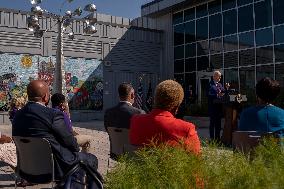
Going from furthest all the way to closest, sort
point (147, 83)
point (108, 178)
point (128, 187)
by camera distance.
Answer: point (147, 83) < point (108, 178) < point (128, 187)

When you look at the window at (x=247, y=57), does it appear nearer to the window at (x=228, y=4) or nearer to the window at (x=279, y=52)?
the window at (x=279, y=52)

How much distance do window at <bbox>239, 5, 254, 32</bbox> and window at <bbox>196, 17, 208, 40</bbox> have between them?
2575mm

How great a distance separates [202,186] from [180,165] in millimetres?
153

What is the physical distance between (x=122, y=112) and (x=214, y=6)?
18810mm

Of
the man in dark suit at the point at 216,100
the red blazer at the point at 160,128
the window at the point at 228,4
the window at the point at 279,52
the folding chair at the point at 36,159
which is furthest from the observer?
the window at the point at 228,4

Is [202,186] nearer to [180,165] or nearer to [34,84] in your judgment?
[180,165]

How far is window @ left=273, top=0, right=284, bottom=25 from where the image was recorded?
1866cm

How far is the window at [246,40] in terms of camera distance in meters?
20.4

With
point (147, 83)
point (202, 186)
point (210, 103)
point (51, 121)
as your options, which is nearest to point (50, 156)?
point (51, 121)

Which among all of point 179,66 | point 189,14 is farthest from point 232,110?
point 179,66

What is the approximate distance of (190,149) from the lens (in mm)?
1781

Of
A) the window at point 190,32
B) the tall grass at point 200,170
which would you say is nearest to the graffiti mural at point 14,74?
the window at point 190,32

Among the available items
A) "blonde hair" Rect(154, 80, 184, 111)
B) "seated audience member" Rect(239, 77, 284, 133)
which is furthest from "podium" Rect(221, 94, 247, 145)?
"blonde hair" Rect(154, 80, 184, 111)

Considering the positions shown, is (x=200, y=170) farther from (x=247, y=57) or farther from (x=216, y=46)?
(x=216, y=46)
